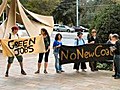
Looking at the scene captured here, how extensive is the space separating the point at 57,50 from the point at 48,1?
151ft

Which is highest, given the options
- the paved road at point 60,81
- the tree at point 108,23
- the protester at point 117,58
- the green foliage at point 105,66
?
the tree at point 108,23

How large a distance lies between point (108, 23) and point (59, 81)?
407 centimetres

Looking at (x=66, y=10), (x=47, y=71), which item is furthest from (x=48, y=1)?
(x=47, y=71)

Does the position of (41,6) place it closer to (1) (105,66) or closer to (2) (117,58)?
(1) (105,66)

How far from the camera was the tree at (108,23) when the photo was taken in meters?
13.6

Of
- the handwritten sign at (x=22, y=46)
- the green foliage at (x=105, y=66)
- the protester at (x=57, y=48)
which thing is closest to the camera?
the handwritten sign at (x=22, y=46)

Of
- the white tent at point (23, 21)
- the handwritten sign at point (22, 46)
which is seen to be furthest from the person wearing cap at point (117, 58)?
the white tent at point (23, 21)

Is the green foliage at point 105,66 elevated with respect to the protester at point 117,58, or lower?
lower

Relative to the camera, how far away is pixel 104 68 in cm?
1319

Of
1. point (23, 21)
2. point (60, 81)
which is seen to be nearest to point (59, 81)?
point (60, 81)

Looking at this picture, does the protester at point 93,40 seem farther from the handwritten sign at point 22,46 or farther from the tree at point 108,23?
the handwritten sign at point 22,46

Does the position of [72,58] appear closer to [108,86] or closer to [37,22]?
[108,86]

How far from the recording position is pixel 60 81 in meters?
10.7

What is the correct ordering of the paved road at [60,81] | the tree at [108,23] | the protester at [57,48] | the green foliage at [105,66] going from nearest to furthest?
the paved road at [60,81], the protester at [57,48], the green foliage at [105,66], the tree at [108,23]
